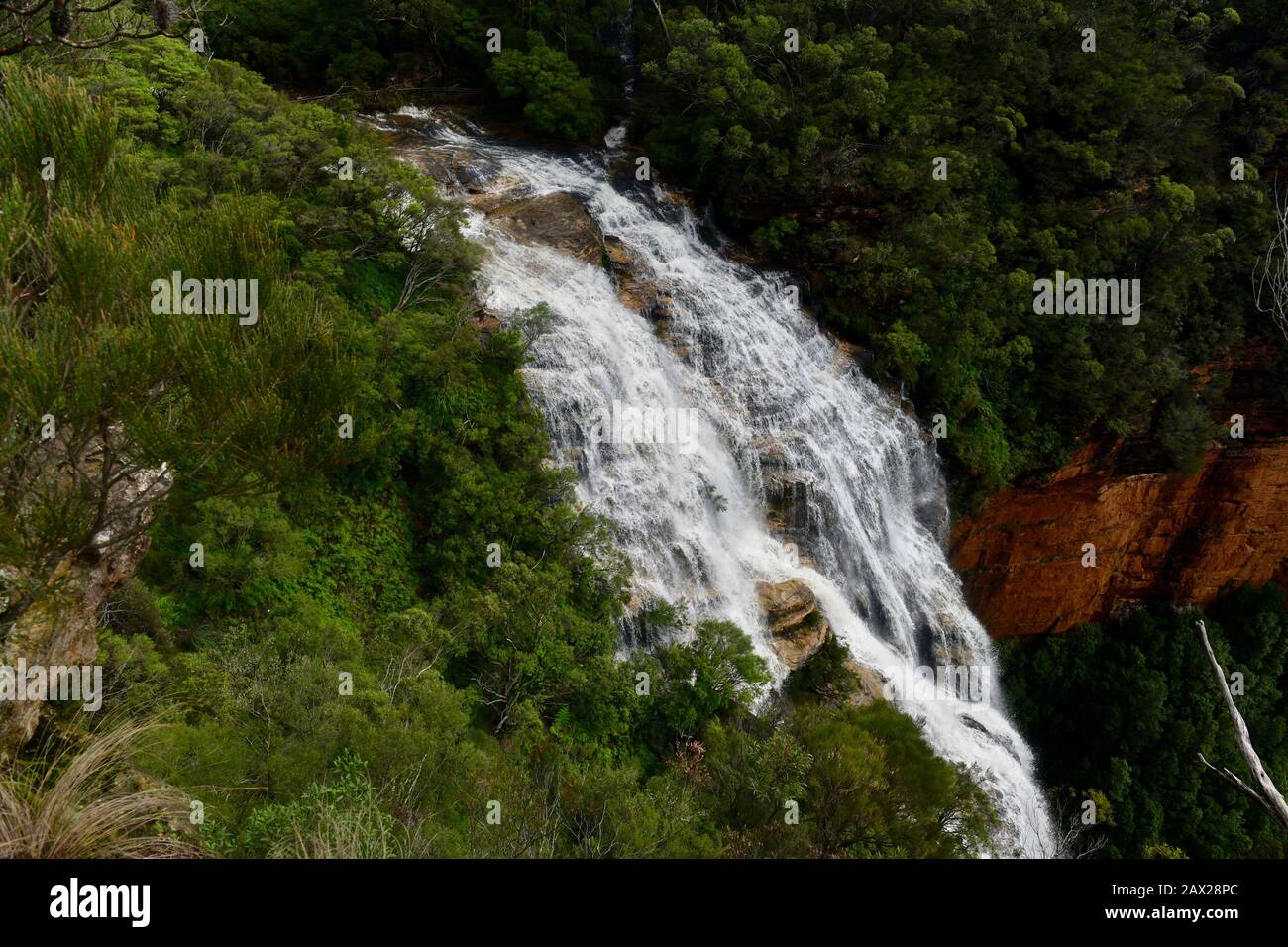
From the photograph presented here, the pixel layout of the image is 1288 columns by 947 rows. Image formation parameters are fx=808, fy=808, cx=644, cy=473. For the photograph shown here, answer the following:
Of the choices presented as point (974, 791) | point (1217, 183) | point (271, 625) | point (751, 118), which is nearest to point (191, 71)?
point (271, 625)

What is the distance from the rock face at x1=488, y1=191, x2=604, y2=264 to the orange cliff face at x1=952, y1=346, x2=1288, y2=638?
961cm

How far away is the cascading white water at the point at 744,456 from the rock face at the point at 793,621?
177 millimetres

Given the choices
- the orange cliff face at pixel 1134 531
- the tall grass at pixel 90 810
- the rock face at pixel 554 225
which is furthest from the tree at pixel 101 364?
the orange cliff face at pixel 1134 531

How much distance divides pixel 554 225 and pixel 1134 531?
15.5m

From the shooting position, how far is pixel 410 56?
64.4 ft

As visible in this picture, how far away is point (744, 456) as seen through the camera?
13.9 m

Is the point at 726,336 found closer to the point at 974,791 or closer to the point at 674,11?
the point at 974,791

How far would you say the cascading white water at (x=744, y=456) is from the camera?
12.6 m

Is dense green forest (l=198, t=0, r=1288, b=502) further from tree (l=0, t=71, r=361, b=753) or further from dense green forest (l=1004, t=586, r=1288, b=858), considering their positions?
tree (l=0, t=71, r=361, b=753)

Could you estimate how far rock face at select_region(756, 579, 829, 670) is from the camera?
1224cm

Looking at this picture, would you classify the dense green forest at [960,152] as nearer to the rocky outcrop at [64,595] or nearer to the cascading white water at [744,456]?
the cascading white water at [744,456]

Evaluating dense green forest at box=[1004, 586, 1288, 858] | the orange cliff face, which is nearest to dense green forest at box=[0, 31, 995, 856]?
the orange cliff face
